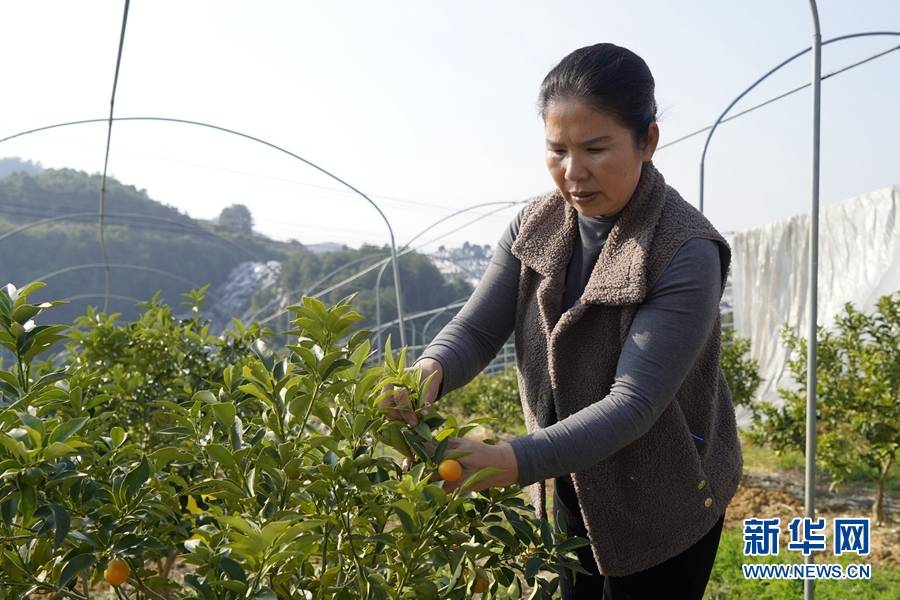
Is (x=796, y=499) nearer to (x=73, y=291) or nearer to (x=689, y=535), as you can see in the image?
(x=689, y=535)

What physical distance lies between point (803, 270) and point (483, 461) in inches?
316

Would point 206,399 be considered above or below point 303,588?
above

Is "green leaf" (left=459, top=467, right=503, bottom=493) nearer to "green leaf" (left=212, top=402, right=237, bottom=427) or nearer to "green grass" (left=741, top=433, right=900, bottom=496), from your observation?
"green leaf" (left=212, top=402, right=237, bottom=427)

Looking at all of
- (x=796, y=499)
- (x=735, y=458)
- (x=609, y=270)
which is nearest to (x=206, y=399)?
(x=609, y=270)

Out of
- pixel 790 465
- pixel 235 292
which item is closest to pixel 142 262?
pixel 235 292

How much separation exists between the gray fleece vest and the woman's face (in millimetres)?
78

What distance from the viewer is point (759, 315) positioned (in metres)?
9.45

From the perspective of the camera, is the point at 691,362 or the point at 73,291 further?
the point at 73,291

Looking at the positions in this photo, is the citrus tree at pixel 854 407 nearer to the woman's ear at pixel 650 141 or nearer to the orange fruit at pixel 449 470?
the woman's ear at pixel 650 141

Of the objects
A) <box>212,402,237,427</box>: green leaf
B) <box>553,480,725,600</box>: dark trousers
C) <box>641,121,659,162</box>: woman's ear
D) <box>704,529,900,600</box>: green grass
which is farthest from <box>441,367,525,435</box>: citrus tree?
<box>212,402,237,427</box>: green leaf

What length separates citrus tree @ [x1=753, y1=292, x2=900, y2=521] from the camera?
18.1 ft

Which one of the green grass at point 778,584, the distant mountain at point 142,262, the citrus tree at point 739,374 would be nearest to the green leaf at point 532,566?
the green grass at point 778,584

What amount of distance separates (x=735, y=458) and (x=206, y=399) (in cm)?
111

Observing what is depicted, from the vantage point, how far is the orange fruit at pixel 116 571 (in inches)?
52.7
